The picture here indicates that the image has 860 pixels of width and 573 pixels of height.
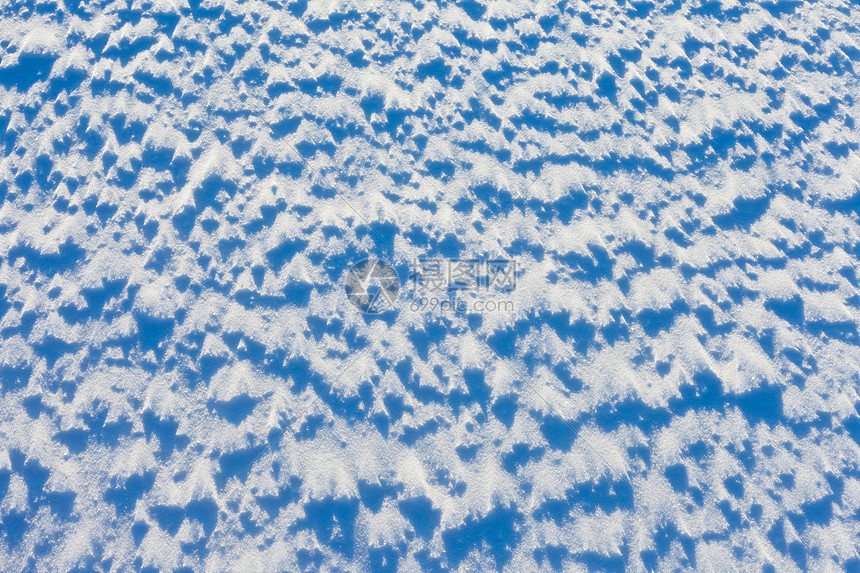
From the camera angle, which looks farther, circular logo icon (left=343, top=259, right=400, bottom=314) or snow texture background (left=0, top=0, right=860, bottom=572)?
circular logo icon (left=343, top=259, right=400, bottom=314)

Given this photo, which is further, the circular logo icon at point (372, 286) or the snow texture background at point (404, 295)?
the circular logo icon at point (372, 286)

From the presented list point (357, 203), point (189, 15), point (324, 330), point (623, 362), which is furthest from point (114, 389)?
point (623, 362)

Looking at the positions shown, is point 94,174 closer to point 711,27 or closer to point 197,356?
point 197,356

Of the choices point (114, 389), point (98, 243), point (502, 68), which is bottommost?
point (114, 389)
